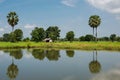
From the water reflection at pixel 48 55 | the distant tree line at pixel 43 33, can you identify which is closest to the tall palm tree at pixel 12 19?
the distant tree line at pixel 43 33

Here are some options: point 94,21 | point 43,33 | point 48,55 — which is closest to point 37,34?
point 43,33

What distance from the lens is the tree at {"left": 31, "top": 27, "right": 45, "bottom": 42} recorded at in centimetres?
12981

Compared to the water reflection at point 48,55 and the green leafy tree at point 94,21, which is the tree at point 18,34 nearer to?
the green leafy tree at point 94,21

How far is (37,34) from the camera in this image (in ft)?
427

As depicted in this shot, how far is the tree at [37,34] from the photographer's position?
130 meters

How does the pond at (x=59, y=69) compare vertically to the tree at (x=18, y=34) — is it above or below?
below

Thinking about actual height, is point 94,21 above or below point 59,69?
above

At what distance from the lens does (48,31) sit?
156 m

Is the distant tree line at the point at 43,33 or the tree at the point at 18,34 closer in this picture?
the distant tree line at the point at 43,33

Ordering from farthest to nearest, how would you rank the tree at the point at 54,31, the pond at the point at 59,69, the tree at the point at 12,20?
the tree at the point at 54,31 < the tree at the point at 12,20 < the pond at the point at 59,69

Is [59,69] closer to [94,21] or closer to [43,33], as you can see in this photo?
[94,21]

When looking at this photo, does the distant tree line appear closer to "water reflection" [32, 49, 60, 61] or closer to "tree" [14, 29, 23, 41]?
"tree" [14, 29, 23, 41]

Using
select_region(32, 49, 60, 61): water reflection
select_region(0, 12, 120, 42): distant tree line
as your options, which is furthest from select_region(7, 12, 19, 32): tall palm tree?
select_region(32, 49, 60, 61): water reflection

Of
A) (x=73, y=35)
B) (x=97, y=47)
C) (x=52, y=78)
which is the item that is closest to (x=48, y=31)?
(x=73, y=35)
